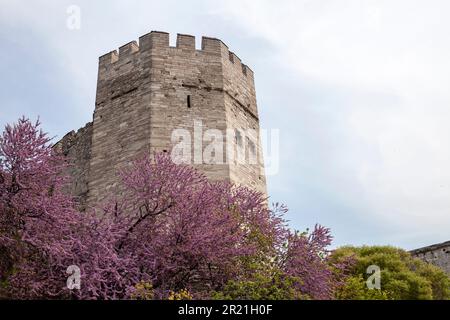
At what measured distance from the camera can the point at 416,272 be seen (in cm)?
1898

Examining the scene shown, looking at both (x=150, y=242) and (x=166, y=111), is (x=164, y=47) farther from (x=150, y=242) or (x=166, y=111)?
(x=150, y=242)

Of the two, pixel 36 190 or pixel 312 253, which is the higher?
pixel 36 190

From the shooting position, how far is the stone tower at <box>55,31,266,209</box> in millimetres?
13695

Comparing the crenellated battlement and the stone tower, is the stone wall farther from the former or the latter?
the crenellated battlement

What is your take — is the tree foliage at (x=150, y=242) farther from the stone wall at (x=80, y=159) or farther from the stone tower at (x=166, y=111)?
the stone wall at (x=80, y=159)

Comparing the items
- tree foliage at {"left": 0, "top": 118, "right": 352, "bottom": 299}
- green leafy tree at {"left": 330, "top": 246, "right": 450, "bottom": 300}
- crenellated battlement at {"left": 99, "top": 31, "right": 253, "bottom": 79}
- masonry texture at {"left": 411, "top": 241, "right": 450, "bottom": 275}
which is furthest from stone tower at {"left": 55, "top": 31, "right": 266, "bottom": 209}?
masonry texture at {"left": 411, "top": 241, "right": 450, "bottom": 275}

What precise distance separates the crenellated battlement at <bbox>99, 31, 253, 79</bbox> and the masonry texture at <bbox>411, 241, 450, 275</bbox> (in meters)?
12.3

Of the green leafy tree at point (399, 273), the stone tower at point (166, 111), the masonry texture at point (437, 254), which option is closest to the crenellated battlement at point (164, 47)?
the stone tower at point (166, 111)

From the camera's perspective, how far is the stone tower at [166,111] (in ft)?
44.9

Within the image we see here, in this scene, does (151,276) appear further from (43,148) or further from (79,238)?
(43,148)

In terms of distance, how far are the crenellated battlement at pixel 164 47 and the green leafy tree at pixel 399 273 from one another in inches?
268

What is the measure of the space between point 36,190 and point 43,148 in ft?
3.01

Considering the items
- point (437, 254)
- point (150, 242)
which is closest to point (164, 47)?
point (150, 242)
